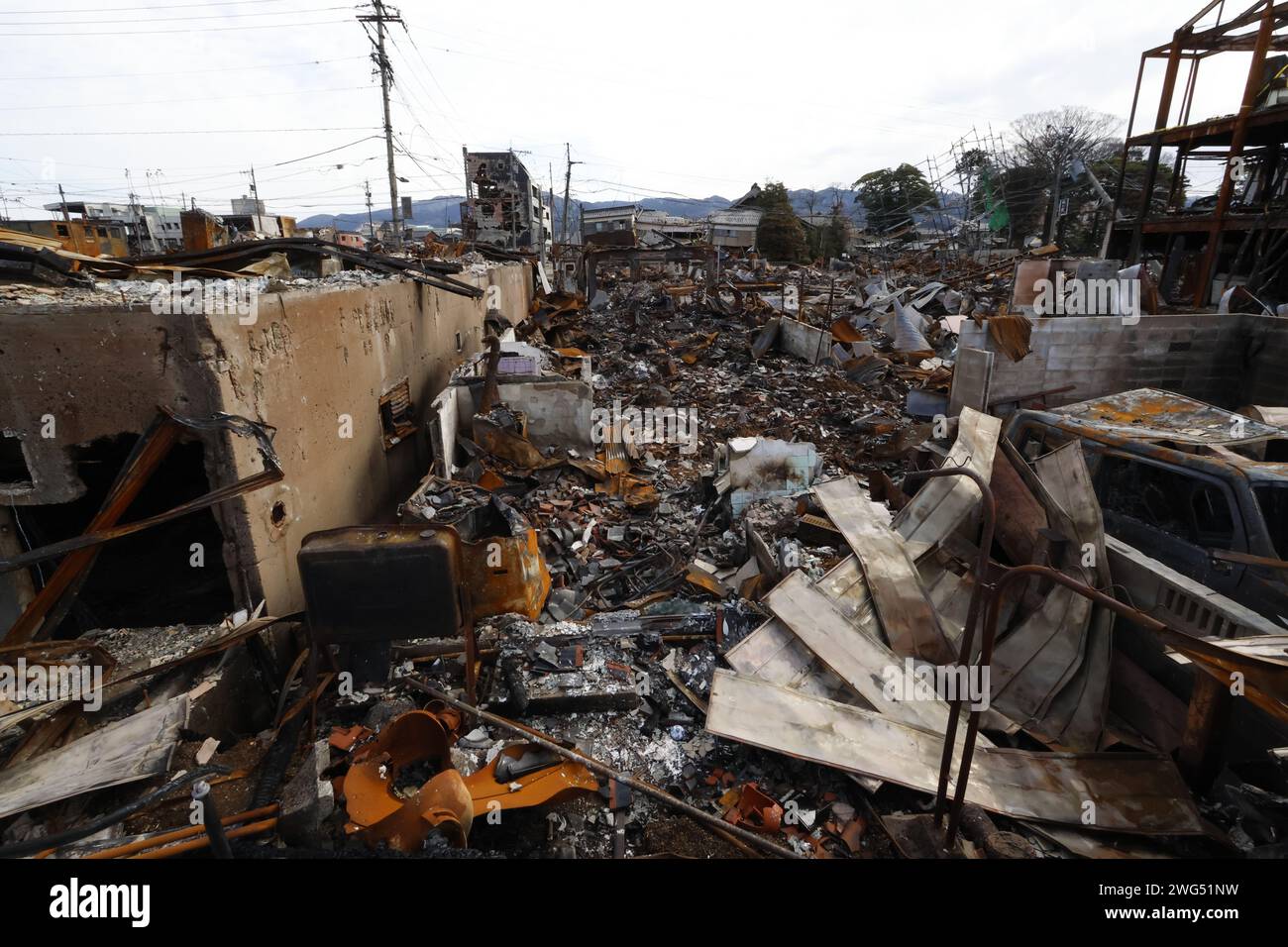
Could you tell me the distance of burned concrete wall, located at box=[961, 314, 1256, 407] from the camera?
8.49m

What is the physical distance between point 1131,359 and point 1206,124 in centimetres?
1248

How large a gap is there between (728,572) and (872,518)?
4.99 ft

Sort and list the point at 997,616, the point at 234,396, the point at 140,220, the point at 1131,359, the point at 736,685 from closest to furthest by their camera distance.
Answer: the point at 997,616 → the point at 736,685 → the point at 234,396 → the point at 1131,359 → the point at 140,220

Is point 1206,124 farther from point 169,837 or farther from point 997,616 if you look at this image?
point 169,837

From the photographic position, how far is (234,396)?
404 centimetres

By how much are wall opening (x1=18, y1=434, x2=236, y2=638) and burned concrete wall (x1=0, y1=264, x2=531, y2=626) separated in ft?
0.81

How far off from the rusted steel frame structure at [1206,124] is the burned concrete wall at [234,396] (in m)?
18.9

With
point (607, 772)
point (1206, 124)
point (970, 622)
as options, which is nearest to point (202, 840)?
point (607, 772)

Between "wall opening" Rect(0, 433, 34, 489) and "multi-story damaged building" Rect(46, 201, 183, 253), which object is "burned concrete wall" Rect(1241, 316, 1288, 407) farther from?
"multi-story damaged building" Rect(46, 201, 183, 253)

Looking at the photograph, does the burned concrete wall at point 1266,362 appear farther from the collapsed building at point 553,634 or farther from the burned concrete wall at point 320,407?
the burned concrete wall at point 320,407

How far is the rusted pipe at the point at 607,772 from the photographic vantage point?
119 inches

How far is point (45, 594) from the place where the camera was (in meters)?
3.48

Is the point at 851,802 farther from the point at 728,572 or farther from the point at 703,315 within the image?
the point at 703,315
